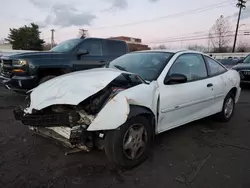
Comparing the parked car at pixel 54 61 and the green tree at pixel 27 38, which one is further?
the green tree at pixel 27 38

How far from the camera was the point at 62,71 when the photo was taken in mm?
6422

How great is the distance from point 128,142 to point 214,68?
9.33ft

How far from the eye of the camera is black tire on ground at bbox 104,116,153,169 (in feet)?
8.75

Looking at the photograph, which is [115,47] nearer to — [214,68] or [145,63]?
→ [214,68]

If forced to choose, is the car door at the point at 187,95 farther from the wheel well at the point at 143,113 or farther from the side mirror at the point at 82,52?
the side mirror at the point at 82,52

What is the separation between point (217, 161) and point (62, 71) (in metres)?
4.78

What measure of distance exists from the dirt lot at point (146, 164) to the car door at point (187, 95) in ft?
1.40

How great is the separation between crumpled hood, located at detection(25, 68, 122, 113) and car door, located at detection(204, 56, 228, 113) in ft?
7.62

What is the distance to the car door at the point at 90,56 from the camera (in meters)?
6.70

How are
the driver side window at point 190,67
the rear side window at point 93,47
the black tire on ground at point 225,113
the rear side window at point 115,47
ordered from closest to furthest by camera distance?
the driver side window at point 190,67, the black tire on ground at point 225,113, the rear side window at point 93,47, the rear side window at point 115,47

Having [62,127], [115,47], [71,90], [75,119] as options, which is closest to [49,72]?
[115,47]

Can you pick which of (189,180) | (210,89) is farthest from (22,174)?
(210,89)

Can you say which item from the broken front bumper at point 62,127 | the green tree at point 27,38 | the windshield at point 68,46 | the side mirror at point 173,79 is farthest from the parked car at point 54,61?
the green tree at point 27,38

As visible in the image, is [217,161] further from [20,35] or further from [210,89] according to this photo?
[20,35]
